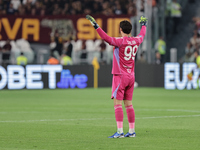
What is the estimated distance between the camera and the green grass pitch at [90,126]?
27.1 ft

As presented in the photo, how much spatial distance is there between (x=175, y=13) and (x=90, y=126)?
2245 centimetres

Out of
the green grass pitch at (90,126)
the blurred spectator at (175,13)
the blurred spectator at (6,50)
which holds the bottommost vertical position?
the green grass pitch at (90,126)

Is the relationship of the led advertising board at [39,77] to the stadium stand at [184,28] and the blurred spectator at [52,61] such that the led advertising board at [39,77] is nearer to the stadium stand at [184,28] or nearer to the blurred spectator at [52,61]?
the blurred spectator at [52,61]

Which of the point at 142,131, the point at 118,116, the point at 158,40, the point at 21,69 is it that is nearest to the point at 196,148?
the point at 118,116

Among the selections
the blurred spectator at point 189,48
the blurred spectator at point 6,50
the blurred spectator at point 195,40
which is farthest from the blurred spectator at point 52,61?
the blurred spectator at point 195,40

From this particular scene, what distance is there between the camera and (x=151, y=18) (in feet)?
87.7

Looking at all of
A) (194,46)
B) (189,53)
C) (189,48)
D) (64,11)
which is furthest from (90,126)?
(194,46)

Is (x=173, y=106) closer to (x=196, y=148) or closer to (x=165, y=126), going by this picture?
(x=165, y=126)

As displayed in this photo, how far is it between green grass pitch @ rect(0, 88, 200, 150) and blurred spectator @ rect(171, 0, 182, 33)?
15.2 m

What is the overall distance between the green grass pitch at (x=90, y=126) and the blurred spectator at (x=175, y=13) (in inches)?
598

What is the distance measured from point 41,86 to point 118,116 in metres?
17.4

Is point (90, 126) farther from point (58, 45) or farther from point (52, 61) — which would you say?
point (58, 45)

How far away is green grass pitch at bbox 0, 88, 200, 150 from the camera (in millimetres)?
8270

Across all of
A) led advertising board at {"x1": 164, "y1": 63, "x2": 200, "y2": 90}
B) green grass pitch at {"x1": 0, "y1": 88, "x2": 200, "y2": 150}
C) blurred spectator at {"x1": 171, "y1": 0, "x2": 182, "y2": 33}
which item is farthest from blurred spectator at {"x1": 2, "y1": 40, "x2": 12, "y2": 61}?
blurred spectator at {"x1": 171, "y1": 0, "x2": 182, "y2": 33}
